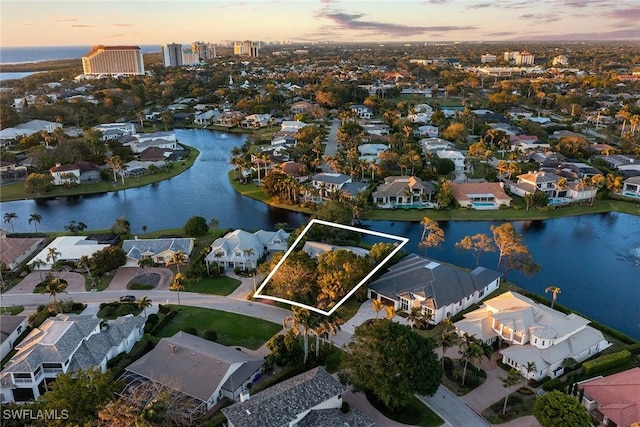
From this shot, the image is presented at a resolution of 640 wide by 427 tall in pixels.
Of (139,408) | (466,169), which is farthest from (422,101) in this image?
(139,408)

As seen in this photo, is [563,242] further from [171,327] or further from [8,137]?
[8,137]

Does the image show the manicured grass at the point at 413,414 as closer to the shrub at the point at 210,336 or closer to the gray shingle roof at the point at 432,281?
the gray shingle roof at the point at 432,281

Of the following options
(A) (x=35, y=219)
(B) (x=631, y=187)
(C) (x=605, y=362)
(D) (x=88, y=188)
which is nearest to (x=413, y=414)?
(C) (x=605, y=362)

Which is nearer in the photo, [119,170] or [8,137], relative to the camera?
[119,170]

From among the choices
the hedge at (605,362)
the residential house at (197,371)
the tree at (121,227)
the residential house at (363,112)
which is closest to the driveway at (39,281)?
the tree at (121,227)

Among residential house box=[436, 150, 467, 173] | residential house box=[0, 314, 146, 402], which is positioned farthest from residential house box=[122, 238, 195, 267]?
residential house box=[436, 150, 467, 173]
